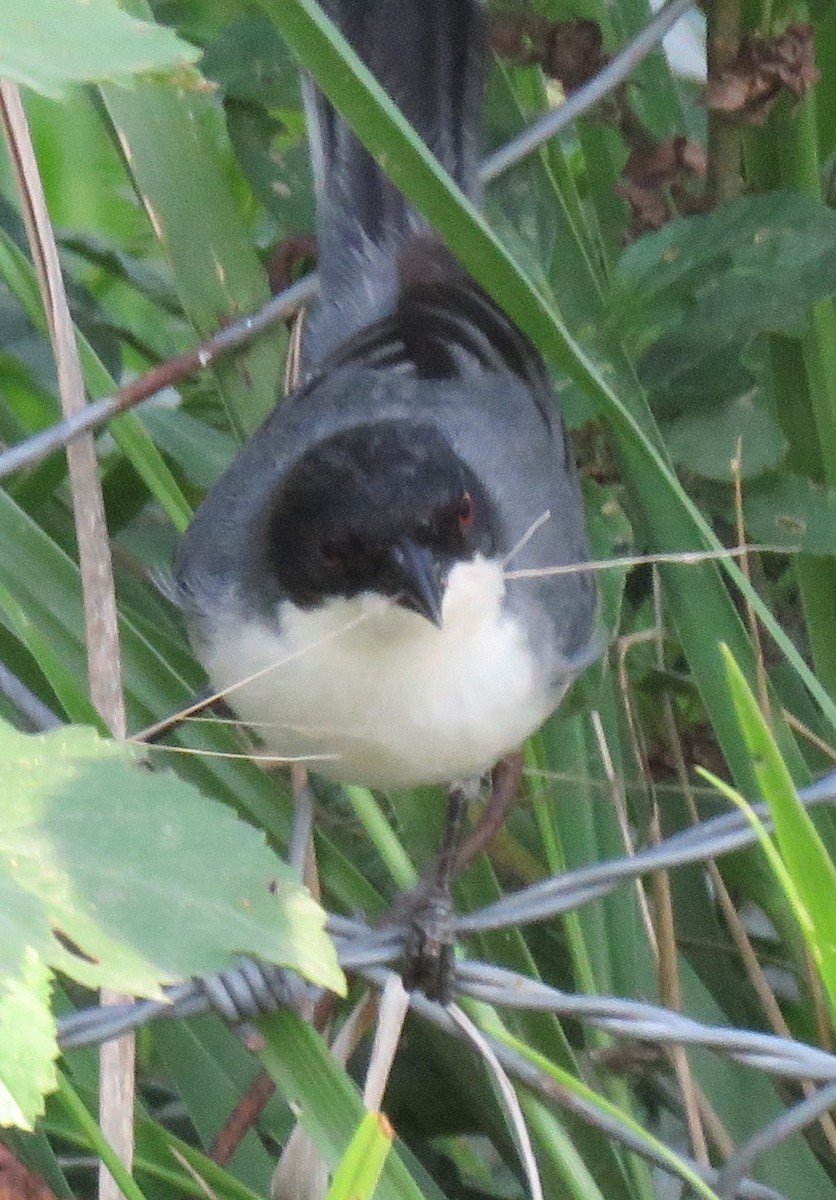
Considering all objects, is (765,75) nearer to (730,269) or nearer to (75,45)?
(730,269)

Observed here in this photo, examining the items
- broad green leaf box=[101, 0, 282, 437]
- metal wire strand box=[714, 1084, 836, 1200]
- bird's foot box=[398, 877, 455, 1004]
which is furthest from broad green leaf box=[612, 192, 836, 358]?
metal wire strand box=[714, 1084, 836, 1200]

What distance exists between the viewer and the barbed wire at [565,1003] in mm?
946

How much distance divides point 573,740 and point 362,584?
328 millimetres

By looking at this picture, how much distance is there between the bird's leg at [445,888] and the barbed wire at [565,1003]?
31 mm

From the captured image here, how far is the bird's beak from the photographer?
1163mm

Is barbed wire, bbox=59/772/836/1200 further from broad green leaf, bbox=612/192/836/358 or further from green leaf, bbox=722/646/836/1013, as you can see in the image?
broad green leaf, bbox=612/192/836/358

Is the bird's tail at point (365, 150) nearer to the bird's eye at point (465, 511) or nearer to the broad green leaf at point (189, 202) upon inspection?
the broad green leaf at point (189, 202)

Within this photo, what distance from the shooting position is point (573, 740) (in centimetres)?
143

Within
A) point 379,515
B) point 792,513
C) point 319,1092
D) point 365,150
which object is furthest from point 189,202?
point 319,1092

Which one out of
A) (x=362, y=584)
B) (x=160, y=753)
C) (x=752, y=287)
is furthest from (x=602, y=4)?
(x=160, y=753)

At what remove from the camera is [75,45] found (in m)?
0.57

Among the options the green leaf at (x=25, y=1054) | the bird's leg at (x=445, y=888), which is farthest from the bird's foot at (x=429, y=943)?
the green leaf at (x=25, y=1054)

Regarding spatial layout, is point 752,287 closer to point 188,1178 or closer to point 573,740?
point 573,740

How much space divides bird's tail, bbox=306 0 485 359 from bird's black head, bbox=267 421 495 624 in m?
0.35
